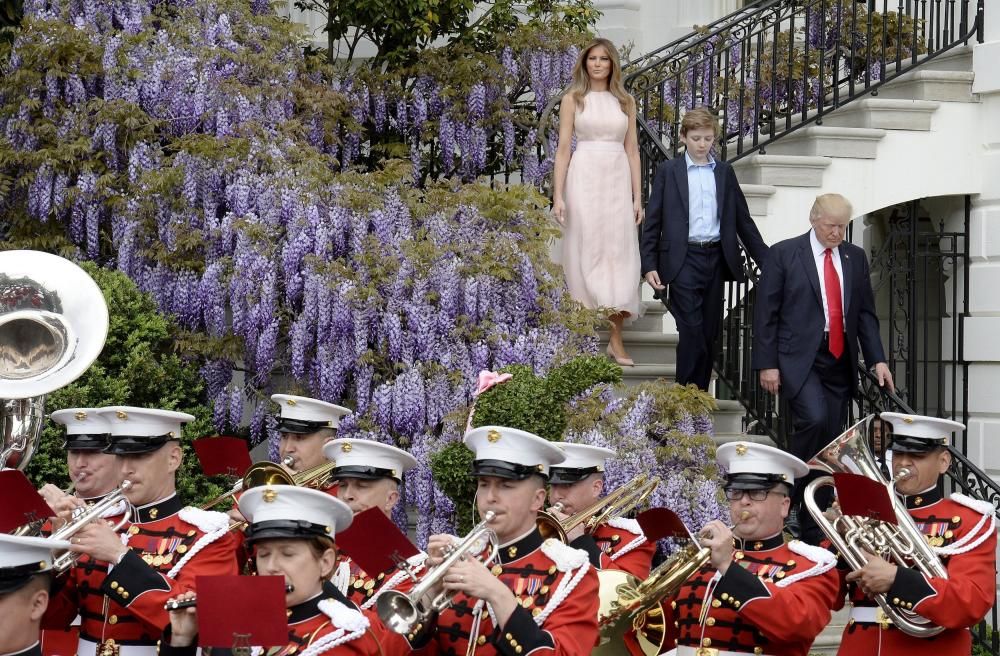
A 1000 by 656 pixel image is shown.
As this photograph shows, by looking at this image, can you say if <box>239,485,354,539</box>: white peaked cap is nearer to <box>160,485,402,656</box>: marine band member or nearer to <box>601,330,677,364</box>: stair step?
<box>160,485,402,656</box>: marine band member

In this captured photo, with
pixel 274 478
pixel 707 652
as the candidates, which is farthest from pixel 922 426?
pixel 274 478

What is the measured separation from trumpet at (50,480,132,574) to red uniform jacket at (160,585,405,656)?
0.63 metres

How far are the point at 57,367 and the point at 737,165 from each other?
692 centimetres

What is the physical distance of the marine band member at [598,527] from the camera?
673 centimetres

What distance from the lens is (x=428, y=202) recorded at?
10172 millimetres

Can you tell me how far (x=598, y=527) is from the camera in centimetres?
704

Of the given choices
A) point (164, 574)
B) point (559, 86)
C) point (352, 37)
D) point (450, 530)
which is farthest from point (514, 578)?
point (352, 37)

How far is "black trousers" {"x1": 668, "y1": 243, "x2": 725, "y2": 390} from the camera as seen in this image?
10109mm

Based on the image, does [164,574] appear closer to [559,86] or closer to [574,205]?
[574,205]

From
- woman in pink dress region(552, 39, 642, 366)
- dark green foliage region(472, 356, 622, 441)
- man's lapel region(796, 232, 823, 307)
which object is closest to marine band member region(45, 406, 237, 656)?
dark green foliage region(472, 356, 622, 441)

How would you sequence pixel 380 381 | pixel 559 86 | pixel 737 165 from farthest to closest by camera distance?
pixel 559 86 < pixel 737 165 < pixel 380 381

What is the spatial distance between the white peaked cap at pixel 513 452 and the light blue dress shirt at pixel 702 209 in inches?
193

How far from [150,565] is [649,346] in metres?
5.96

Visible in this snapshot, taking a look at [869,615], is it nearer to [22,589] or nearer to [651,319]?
[22,589]
